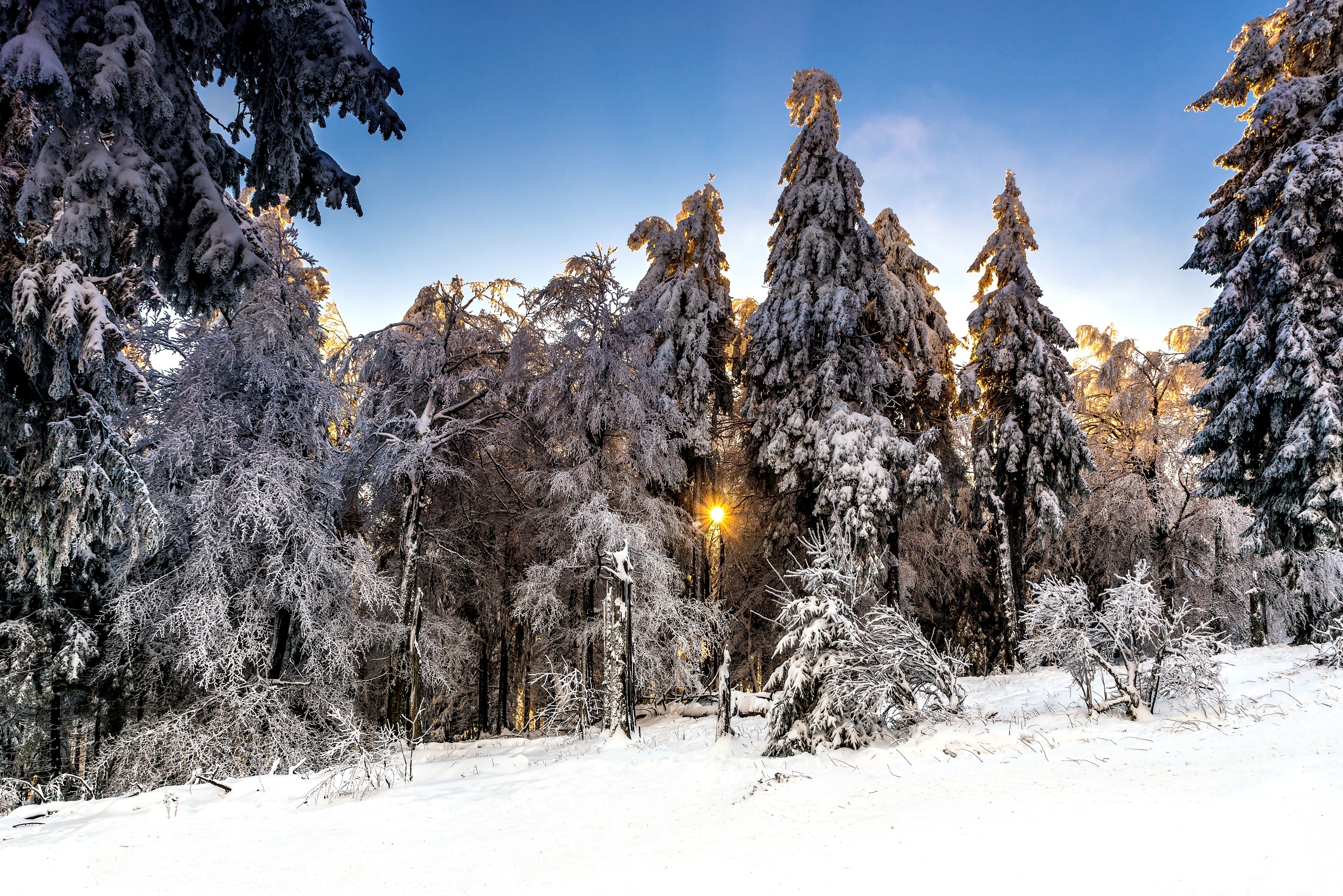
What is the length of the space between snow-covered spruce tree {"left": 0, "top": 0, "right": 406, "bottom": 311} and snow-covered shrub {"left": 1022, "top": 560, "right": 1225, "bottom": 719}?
8.83 meters

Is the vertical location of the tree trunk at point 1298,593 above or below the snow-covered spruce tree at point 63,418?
below

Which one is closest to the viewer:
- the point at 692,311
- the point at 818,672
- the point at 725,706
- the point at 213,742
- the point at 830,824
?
the point at 830,824

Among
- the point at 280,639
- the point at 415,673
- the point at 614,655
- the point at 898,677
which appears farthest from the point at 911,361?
the point at 280,639

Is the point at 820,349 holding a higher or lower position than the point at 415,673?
higher

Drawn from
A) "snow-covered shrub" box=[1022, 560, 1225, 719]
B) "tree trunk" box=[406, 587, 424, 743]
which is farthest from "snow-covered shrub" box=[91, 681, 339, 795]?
"snow-covered shrub" box=[1022, 560, 1225, 719]

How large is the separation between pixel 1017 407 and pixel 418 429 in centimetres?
1389

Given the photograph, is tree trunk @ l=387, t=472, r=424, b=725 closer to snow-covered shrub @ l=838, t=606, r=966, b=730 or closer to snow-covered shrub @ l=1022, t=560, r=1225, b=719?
snow-covered shrub @ l=838, t=606, r=966, b=730

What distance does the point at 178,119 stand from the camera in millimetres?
6949

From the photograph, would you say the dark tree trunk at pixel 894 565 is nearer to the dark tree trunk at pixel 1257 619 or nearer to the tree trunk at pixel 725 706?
the tree trunk at pixel 725 706

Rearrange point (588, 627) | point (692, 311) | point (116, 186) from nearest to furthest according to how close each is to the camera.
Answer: point (116, 186), point (588, 627), point (692, 311)

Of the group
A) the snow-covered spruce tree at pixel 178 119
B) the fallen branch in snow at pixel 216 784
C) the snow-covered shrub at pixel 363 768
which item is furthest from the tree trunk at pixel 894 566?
the snow-covered spruce tree at pixel 178 119

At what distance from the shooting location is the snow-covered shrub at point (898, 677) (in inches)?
320

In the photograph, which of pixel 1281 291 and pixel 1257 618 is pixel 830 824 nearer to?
pixel 1281 291

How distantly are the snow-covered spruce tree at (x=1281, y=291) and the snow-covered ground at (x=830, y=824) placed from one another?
4.72 m
